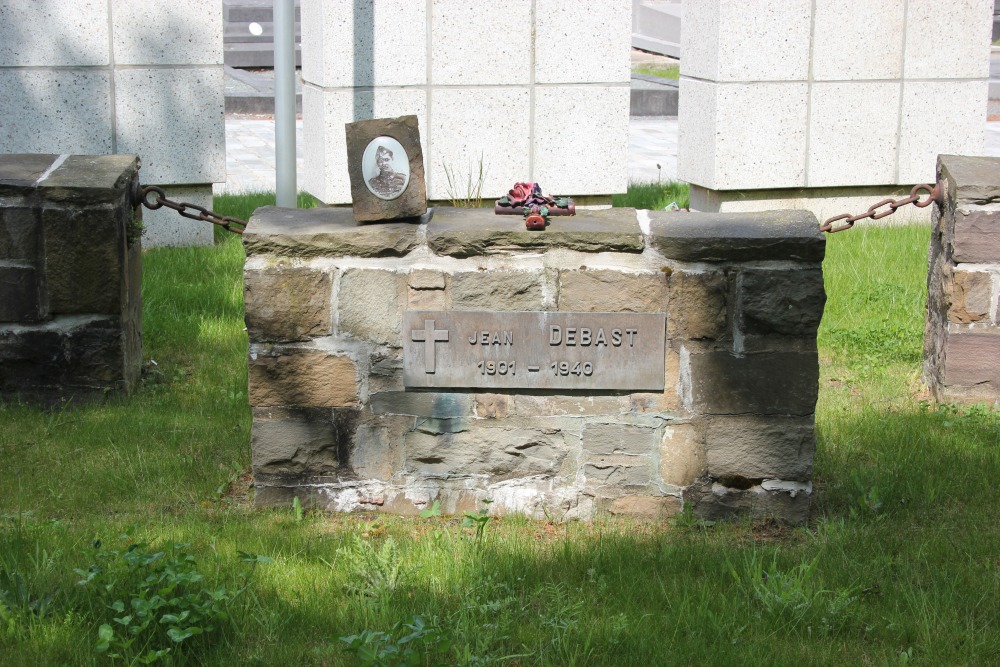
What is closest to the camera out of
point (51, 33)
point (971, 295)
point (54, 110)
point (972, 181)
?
point (972, 181)

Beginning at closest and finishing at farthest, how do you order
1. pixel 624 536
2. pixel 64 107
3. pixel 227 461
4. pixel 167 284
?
pixel 624 536, pixel 227 461, pixel 167 284, pixel 64 107

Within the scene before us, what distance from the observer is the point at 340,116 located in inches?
296

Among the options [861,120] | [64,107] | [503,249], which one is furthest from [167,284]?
[861,120]

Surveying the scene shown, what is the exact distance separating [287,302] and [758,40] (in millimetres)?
5027

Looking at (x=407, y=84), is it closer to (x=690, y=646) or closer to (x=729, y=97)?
(x=729, y=97)

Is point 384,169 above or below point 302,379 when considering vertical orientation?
above

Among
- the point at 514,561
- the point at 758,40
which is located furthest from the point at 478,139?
the point at 514,561

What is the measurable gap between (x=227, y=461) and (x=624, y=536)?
1477 millimetres

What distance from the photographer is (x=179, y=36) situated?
7.45m

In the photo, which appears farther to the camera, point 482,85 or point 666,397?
point 482,85

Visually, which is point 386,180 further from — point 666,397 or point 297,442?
point 666,397

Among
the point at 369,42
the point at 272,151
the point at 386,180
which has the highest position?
the point at 369,42

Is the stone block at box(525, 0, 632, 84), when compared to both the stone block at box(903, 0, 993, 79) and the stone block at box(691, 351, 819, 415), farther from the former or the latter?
the stone block at box(691, 351, 819, 415)

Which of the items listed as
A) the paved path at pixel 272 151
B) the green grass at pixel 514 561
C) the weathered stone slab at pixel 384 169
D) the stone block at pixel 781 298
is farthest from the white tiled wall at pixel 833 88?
the weathered stone slab at pixel 384 169
